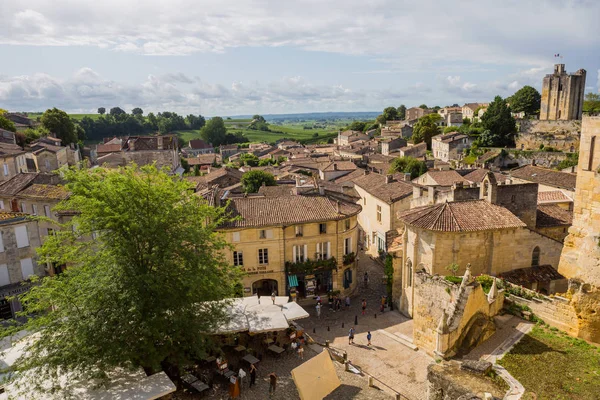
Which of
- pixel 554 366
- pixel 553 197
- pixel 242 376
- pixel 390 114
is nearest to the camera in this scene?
pixel 554 366

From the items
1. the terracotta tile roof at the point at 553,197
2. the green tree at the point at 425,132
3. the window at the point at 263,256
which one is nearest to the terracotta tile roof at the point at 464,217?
the window at the point at 263,256

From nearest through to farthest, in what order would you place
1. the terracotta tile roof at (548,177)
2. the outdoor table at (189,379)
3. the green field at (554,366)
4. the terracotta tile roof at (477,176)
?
1. the green field at (554,366)
2. the outdoor table at (189,379)
3. the terracotta tile roof at (548,177)
4. the terracotta tile roof at (477,176)

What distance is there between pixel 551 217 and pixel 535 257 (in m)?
5.97

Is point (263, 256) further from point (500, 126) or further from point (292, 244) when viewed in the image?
point (500, 126)

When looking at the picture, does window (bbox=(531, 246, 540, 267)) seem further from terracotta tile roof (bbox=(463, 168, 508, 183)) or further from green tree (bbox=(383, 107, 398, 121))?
green tree (bbox=(383, 107, 398, 121))

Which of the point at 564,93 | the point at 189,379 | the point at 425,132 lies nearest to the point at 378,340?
the point at 189,379

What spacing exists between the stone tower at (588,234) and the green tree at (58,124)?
96.9m

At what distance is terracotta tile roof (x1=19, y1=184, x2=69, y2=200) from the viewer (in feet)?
116

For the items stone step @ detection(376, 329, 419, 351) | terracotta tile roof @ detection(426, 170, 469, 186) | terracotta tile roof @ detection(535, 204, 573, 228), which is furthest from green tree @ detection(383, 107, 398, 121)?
stone step @ detection(376, 329, 419, 351)

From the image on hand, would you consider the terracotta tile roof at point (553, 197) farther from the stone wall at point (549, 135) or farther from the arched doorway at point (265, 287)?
the stone wall at point (549, 135)

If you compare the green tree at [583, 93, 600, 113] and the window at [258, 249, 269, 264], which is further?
the green tree at [583, 93, 600, 113]

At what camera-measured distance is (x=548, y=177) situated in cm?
4941

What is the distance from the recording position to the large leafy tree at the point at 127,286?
17578 millimetres

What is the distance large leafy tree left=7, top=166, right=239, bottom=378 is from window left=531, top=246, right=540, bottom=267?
2023cm
